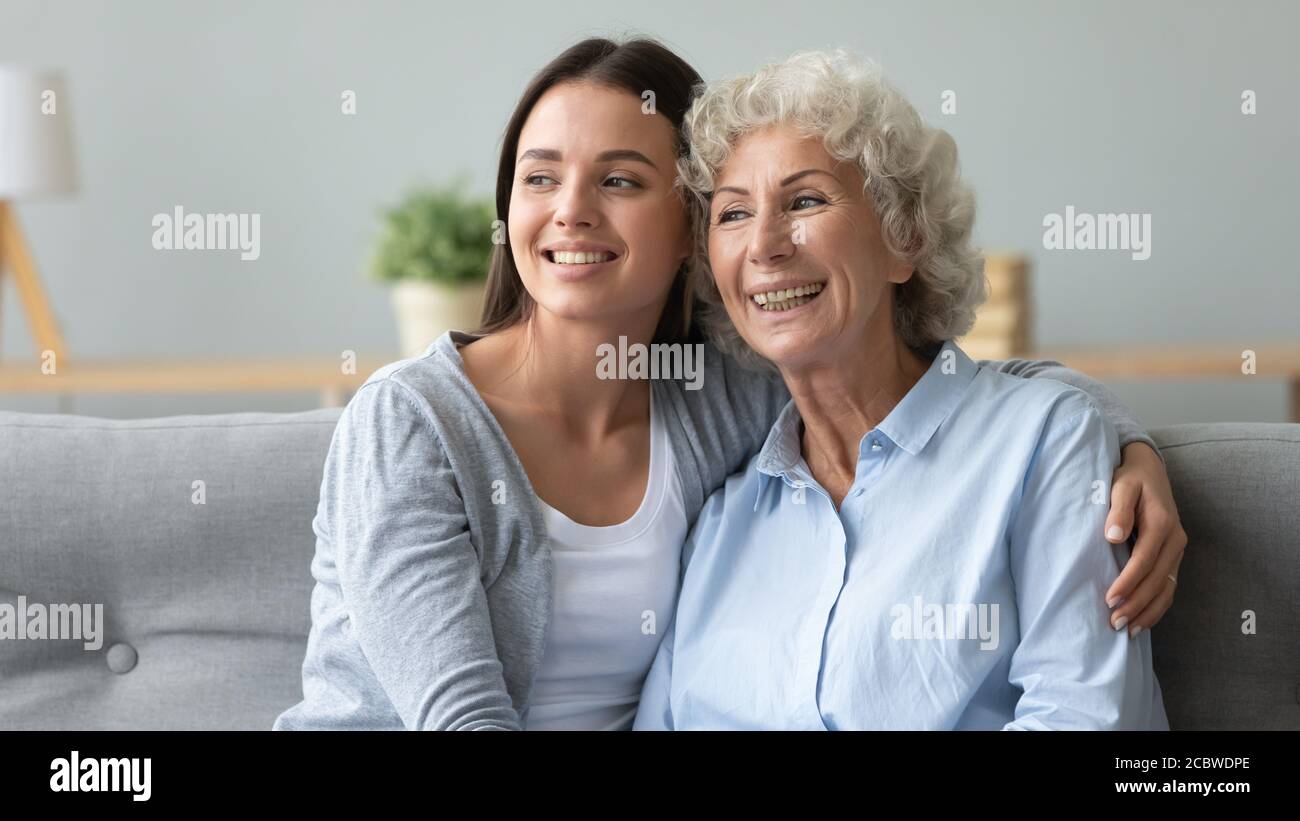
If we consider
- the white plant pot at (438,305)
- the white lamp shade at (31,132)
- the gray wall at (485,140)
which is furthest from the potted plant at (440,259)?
the white lamp shade at (31,132)

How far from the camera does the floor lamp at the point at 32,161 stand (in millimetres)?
3309

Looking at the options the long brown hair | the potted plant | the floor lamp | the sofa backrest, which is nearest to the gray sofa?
the sofa backrest

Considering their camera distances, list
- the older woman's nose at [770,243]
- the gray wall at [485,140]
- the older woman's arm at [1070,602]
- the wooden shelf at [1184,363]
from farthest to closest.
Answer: the gray wall at [485,140]
the wooden shelf at [1184,363]
the older woman's nose at [770,243]
the older woman's arm at [1070,602]

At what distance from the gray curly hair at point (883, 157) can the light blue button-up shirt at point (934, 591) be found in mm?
83

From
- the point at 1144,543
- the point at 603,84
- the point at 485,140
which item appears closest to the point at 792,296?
the point at 603,84

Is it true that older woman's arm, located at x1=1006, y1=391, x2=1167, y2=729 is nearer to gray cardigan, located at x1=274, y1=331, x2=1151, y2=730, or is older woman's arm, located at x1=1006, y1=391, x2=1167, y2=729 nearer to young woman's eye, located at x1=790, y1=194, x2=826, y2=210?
gray cardigan, located at x1=274, y1=331, x2=1151, y2=730

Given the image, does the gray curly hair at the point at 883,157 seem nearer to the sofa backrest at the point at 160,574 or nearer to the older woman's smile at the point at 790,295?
the older woman's smile at the point at 790,295

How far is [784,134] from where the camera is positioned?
1.35m

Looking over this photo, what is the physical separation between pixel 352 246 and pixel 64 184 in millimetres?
764

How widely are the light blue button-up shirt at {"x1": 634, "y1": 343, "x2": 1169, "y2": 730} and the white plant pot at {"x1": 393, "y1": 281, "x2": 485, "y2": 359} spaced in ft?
5.93

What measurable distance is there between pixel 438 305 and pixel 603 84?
1768mm

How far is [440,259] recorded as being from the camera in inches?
122
